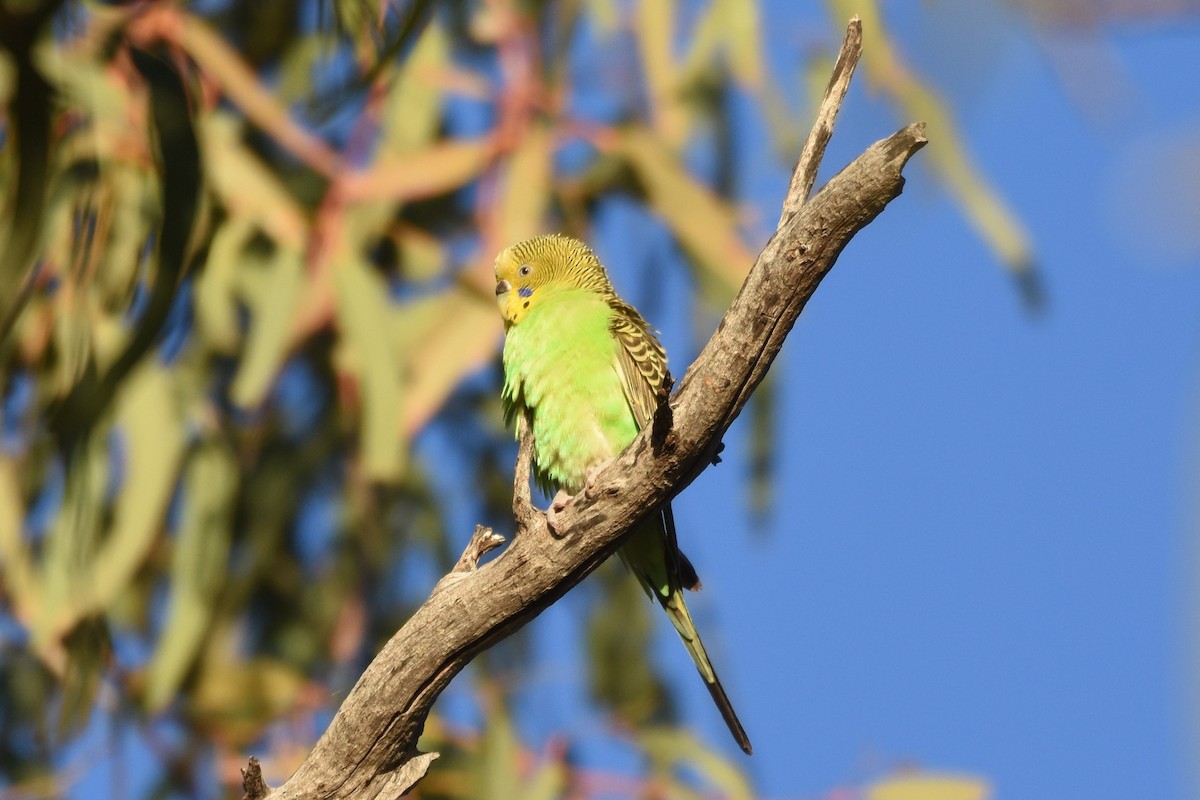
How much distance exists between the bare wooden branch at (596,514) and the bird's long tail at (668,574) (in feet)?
1.76

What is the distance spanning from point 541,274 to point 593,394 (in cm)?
40

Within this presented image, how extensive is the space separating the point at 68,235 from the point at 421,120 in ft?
4.15

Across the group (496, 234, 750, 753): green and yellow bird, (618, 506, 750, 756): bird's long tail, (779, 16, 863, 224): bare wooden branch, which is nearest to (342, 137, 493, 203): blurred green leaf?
(496, 234, 750, 753): green and yellow bird

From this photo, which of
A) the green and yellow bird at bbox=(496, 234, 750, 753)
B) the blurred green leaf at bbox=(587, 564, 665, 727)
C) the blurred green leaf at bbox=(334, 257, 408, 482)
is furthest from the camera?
the blurred green leaf at bbox=(587, 564, 665, 727)

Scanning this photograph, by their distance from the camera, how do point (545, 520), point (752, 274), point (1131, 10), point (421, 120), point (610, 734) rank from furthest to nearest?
point (421, 120) → point (610, 734) → point (545, 520) → point (752, 274) → point (1131, 10)

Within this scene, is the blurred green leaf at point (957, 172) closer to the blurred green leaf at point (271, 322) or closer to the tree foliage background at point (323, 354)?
the tree foliage background at point (323, 354)

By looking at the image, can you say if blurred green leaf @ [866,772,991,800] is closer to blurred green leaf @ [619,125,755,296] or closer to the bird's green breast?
the bird's green breast

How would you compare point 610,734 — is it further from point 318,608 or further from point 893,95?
point 893,95

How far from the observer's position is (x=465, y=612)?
2.17m

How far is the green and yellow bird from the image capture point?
2932 millimetres

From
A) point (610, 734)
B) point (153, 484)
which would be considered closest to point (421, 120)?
point (153, 484)

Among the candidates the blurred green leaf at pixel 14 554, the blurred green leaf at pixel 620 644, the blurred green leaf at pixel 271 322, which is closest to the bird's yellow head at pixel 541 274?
the blurred green leaf at pixel 271 322

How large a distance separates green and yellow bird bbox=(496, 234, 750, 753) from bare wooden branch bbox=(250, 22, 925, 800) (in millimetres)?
561

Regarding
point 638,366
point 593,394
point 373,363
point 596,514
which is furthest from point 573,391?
point 373,363
